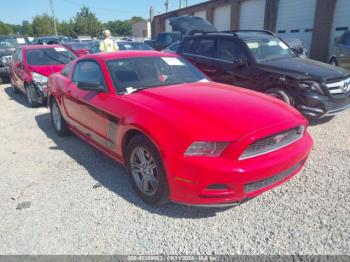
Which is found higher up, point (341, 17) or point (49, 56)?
point (341, 17)

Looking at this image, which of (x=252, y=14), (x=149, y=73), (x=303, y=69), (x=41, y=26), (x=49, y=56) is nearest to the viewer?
(x=149, y=73)

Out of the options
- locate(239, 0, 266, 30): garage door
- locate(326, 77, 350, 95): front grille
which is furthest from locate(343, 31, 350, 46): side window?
locate(239, 0, 266, 30): garage door

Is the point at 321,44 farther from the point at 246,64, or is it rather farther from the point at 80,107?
the point at 80,107

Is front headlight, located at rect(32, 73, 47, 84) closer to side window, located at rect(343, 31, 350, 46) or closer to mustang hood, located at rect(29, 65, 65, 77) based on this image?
mustang hood, located at rect(29, 65, 65, 77)

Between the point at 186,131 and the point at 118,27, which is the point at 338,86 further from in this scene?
the point at 118,27

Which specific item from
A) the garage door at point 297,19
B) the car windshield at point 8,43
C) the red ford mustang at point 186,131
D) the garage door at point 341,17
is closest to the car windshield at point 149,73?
the red ford mustang at point 186,131

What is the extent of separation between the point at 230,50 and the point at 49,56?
513 centimetres

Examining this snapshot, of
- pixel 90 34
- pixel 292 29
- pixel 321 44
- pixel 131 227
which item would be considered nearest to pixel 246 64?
pixel 131 227

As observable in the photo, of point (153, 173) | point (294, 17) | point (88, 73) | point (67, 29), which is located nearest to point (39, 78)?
point (88, 73)

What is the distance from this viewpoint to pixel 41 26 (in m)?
64.9

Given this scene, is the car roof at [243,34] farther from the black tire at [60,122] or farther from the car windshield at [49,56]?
the car windshield at [49,56]

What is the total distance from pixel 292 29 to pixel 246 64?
44.3 ft

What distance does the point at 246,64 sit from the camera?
592cm

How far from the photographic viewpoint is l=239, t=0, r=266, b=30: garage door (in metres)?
19.3
